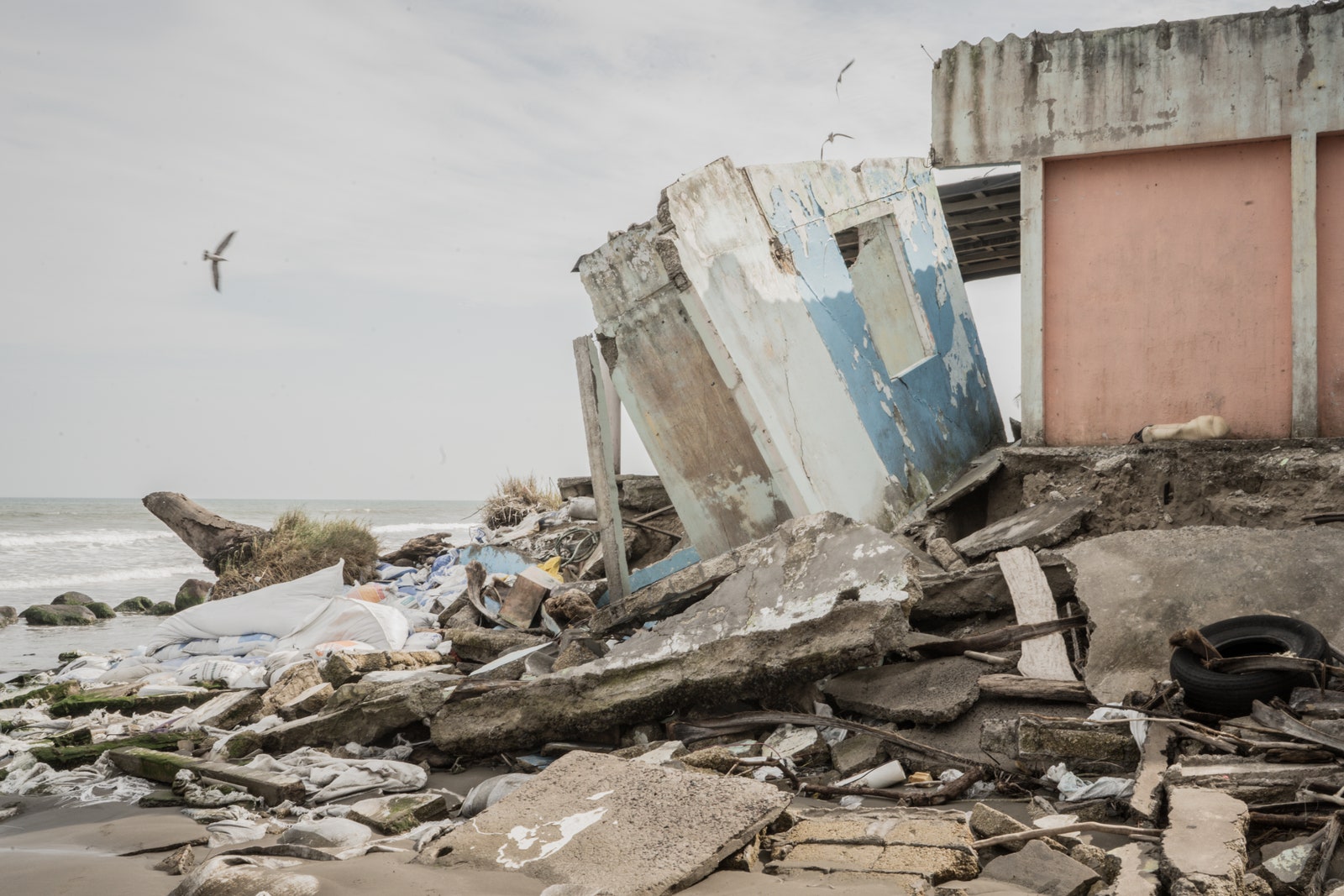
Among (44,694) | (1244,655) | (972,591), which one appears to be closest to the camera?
(1244,655)

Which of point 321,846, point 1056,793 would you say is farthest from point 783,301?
point 321,846

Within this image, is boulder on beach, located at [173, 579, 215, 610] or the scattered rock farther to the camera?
boulder on beach, located at [173, 579, 215, 610]

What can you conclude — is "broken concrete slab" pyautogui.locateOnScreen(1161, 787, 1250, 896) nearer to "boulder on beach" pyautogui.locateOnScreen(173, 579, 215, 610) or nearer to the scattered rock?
the scattered rock

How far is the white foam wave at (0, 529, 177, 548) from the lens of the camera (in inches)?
1046

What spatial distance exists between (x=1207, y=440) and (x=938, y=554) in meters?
1.92

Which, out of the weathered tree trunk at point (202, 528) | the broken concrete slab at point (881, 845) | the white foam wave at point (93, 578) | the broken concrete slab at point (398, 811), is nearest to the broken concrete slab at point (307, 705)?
the broken concrete slab at point (398, 811)

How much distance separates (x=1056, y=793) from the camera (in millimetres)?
3777

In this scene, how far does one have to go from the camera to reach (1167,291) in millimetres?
6980

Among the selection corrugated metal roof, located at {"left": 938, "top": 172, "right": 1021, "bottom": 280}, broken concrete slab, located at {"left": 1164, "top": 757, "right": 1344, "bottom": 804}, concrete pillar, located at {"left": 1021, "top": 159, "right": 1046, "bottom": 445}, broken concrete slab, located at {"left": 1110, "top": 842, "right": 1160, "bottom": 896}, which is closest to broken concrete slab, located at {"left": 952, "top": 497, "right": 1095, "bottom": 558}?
concrete pillar, located at {"left": 1021, "top": 159, "right": 1046, "bottom": 445}

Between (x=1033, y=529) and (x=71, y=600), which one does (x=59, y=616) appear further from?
(x=1033, y=529)

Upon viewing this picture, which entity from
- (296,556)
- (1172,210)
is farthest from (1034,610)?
(296,556)

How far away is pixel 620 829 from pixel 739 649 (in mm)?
1626

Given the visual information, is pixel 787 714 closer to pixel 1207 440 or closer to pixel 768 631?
pixel 768 631

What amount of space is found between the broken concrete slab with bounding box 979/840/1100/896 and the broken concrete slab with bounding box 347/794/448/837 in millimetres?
2327
